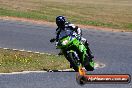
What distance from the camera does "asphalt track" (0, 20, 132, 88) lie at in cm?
1559

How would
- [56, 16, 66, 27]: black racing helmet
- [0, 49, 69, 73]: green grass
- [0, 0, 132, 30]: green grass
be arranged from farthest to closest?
[0, 0, 132, 30]: green grass
[0, 49, 69, 73]: green grass
[56, 16, 66, 27]: black racing helmet

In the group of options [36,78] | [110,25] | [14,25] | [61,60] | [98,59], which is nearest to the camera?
[36,78]

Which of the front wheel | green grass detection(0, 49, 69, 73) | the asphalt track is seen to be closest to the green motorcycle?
the front wheel

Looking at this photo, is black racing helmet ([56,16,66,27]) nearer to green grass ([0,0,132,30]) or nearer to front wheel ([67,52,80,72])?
front wheel ([67,52,80,72])

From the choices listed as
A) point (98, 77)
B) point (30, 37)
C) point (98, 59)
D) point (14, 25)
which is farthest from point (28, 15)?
point (98, 77)

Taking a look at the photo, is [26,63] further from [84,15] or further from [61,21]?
[84,15]

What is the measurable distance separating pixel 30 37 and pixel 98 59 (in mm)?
11151

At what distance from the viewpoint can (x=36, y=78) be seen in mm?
16516

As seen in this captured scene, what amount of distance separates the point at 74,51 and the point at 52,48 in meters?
23.4

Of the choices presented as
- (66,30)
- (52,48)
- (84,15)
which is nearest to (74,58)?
(66,30)

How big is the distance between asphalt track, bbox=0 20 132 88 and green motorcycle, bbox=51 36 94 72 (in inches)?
287

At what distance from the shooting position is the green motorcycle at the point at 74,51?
5.12 metres

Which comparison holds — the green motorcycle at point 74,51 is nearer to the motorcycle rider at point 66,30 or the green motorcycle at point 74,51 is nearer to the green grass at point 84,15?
the motorcycle rider at point 66,30

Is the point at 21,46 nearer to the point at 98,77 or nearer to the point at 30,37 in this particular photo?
the point at 30,37
